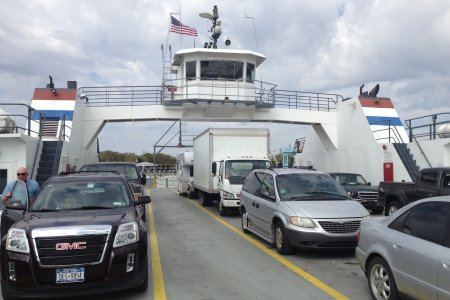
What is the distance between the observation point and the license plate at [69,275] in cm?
523

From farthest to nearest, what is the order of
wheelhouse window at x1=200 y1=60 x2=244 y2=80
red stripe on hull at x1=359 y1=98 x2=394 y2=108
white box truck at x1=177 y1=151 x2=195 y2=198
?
wheelhouse window at x1=200 y1=60 x2=244 y2=80 < red stripe on hull at x1=359 y1=98 x2=394 y2=108 < white box truck at x1=177 y1=151 x2=195 y2=198

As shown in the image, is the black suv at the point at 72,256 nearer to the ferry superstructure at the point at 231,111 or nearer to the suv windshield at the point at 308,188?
the suv windshield at the point at 308,188

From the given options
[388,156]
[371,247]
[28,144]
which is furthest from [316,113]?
[371,247]

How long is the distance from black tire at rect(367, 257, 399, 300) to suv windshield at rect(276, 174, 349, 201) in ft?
10.7

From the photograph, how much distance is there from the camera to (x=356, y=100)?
2467 centimetres

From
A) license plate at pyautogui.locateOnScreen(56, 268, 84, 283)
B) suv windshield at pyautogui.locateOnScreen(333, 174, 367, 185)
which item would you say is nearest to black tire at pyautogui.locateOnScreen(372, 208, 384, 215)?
suv windshield at pyautogui.locateOnScreen(333, 174, 367, 185)

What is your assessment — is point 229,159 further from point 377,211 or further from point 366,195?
point 377,211

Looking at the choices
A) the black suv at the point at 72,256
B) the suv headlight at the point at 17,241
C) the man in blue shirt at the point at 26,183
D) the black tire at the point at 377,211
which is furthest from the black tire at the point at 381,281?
the black tire at the point at 377,211

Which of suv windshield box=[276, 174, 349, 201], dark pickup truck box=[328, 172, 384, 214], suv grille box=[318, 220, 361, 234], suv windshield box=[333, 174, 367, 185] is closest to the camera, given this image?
suv grille box=[318, 220, 361, 234]

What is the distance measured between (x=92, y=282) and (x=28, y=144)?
11.6m

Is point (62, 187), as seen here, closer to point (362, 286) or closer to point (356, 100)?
point (362, 286)

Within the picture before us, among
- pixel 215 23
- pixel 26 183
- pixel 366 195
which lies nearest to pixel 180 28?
pixel 215 23

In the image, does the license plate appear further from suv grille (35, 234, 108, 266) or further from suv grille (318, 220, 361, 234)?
suv grille (318, 220, 361, 234)

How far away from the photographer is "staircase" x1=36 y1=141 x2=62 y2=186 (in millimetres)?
16416
